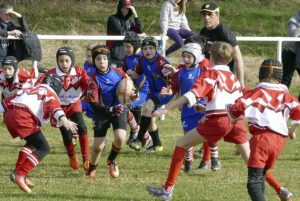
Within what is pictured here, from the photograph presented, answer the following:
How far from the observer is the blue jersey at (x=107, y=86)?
34.2 feet

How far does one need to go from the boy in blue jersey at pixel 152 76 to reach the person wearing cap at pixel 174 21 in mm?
3076

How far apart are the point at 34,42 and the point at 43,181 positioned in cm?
448

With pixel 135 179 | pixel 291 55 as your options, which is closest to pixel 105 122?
pixel 135 179

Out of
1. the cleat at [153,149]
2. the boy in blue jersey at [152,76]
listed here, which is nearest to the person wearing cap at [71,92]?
the boy in blue jersey at [152,76]

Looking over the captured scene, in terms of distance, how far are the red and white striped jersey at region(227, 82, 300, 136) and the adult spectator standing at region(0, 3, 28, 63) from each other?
20.5ft

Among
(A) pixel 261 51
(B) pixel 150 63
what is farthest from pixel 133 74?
(A) pixel 261 51

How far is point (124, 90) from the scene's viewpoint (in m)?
10.3

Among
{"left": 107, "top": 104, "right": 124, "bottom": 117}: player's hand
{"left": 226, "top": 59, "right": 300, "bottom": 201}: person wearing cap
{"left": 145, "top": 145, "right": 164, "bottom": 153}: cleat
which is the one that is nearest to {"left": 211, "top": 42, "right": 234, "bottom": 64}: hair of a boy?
{"left": 226, "top": 59, "right": 300, "bottom": 201}: person wearing cap

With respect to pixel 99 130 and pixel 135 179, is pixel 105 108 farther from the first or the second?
pixel 135 179

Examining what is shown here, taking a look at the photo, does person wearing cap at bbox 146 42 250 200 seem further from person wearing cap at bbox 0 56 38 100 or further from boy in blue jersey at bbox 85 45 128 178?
person wearing cap at bbox 0 56 38 100

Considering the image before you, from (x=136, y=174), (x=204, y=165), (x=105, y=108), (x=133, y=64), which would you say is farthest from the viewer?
(x=133, y=64)

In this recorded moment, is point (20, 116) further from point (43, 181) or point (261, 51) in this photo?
point (261, 51)

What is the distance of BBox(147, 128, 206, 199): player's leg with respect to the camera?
903 cm

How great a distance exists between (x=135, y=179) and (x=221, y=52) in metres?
2.11
